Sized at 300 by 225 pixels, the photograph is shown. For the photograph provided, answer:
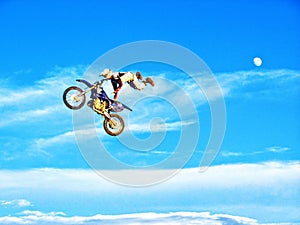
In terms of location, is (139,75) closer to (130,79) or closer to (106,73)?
(130,79)

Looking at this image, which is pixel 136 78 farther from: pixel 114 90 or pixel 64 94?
pixel 64 94

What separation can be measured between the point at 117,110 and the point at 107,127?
3.45 ft

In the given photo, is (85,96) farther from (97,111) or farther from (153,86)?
(153,86)

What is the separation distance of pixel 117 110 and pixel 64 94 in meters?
2.85

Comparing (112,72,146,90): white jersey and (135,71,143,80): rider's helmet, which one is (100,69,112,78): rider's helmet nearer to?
(112,72,146,90): white jersey

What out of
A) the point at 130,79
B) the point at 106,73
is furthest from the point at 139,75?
the point at 106,73

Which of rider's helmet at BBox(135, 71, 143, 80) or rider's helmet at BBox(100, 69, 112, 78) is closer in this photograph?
rider's helmet at BBox(100, 69, 112, 78)

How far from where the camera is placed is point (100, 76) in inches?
1355

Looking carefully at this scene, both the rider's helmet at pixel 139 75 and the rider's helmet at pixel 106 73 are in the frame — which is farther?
the rider's helmet at pixel 139 75

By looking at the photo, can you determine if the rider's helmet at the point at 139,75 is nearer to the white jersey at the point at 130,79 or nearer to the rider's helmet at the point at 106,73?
the white jersey at the point at 130,79

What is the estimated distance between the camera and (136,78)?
3459cm

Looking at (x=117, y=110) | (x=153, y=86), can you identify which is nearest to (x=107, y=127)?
(x=117, y=110)

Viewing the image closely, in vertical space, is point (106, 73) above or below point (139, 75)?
below

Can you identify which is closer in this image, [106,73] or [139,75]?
[106,73]
